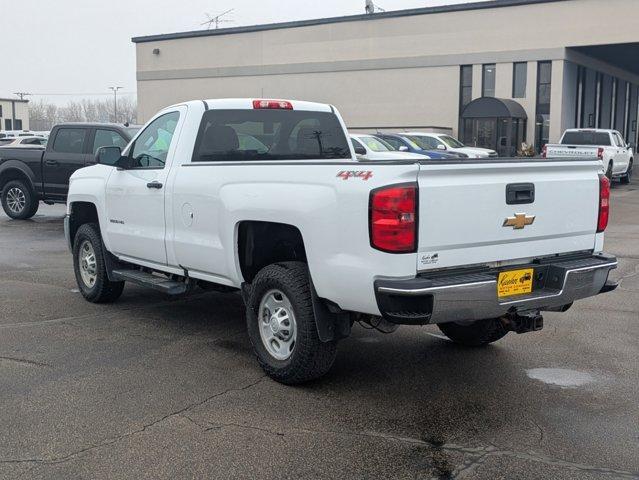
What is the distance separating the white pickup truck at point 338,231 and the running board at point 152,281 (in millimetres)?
A: 22

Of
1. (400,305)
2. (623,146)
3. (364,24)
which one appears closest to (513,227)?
(400,305)

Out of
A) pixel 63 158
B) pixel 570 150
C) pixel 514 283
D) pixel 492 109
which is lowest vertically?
pixel 514 283

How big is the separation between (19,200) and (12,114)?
280 feet

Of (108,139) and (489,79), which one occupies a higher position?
(489,79)

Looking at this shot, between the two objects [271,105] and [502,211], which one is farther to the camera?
[271,105]

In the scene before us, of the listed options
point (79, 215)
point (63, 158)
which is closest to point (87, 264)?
point (79, 215)

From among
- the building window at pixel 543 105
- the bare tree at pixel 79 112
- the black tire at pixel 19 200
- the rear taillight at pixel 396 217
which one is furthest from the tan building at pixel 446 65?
the bare tree at pixel 79 112

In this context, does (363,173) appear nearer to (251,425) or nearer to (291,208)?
(291,208)

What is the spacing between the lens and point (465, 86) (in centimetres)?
3922

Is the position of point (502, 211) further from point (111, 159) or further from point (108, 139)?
point (108, 139)

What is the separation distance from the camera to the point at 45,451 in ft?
14.0

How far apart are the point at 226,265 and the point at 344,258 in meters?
1.38

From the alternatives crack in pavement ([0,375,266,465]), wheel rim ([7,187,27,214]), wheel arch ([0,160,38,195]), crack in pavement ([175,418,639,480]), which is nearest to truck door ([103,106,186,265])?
crack in pavement ([0,375,266,465])

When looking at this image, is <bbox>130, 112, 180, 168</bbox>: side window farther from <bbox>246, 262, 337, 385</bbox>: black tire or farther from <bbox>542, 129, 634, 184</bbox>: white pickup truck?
<bbox>542, 129, 634, 184</bbox>: white pickup truck
